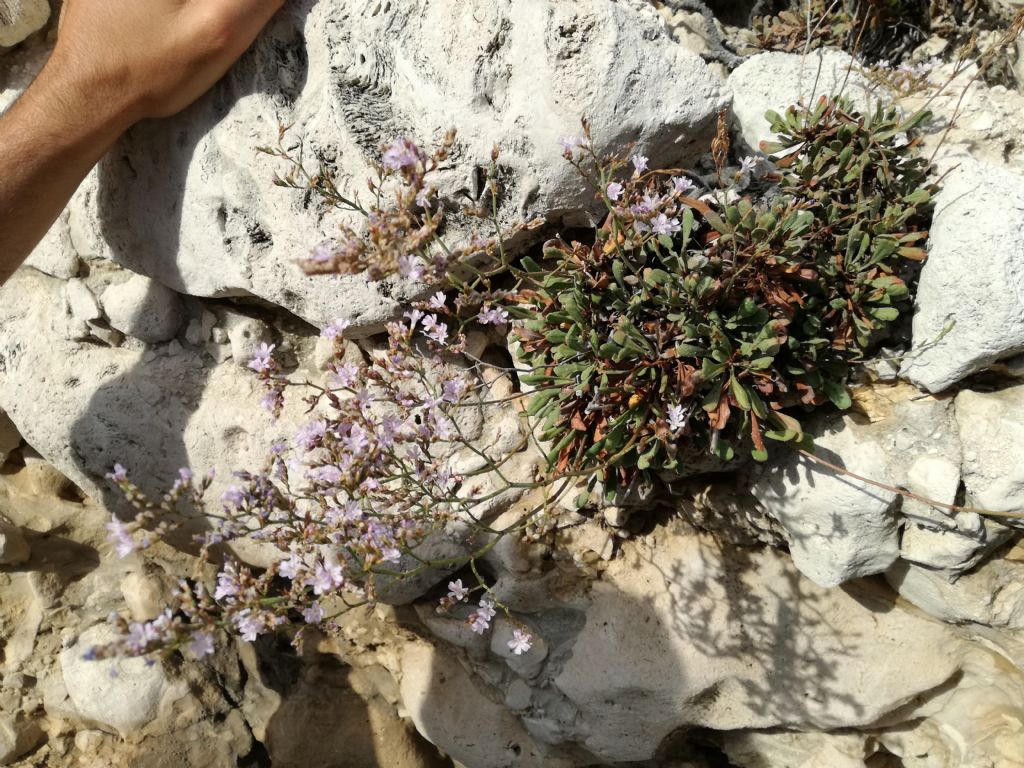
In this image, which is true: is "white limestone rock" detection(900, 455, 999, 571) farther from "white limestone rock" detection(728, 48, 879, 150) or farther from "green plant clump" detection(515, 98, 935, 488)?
"white limestone rock" detection(728, 48, 879, 150)

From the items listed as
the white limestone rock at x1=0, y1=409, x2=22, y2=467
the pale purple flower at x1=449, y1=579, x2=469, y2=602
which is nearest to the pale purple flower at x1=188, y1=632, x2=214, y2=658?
the pale purple flower at x1=449, y1=579, x2=469, y2=602

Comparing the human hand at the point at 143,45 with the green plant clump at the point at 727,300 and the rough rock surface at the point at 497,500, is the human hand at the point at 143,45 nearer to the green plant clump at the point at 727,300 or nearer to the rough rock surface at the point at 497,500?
the rough rock surface at the point at 497,500

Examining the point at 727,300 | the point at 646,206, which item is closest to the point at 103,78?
the point at 646,206

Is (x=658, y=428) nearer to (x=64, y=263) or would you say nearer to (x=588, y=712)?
(x=588, y=712)

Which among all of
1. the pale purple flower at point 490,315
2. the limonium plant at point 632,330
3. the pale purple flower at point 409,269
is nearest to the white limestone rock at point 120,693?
the limonium plant at point 632,330

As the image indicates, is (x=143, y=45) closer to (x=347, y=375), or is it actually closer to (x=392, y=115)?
(x=392, y=115)

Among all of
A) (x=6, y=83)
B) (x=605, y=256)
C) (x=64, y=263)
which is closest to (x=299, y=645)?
(x=605, y=256)
